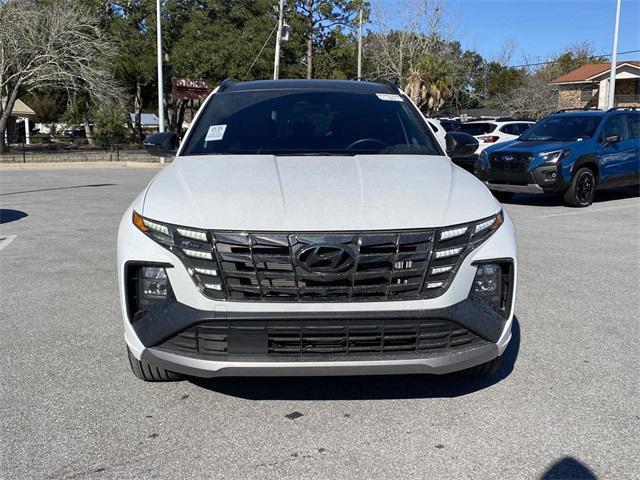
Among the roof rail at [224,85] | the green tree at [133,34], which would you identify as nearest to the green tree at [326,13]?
the green tree at [133,34]

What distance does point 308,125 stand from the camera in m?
4.75

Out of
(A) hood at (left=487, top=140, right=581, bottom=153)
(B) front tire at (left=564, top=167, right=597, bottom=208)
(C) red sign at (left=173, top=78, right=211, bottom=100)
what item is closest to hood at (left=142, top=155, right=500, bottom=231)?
(A) hood at (left=487, top=140, right=581, bottom=153)

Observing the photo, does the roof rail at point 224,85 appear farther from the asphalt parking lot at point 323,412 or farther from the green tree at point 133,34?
the green tree at point 133,34

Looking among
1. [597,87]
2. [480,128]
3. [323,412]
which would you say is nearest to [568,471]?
[323,412]

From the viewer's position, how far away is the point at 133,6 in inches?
1427

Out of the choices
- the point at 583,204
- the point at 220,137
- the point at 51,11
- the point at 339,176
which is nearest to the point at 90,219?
the point at 220,137

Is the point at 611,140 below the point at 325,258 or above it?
above

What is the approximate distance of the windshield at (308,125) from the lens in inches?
177

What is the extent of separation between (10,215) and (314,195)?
9536 mm

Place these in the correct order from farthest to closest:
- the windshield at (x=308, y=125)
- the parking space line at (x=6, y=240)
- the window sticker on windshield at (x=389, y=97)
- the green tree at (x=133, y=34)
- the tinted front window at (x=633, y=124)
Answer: the green tree at (x=133, y=34), the tinted front window at (x=633, y=124), the parking space line at (x=6, y=240), the window sticker on windshield at (x=389, y=97), the windshield at (x=308, y=125)

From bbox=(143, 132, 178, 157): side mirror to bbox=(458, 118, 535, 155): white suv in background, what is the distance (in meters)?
15.9

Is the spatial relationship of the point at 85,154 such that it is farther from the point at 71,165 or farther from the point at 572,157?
the point at 572,157

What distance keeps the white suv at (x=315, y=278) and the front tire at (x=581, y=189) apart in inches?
379

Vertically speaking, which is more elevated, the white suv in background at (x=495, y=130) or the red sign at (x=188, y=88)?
the red sign at (x=188, y=88)
